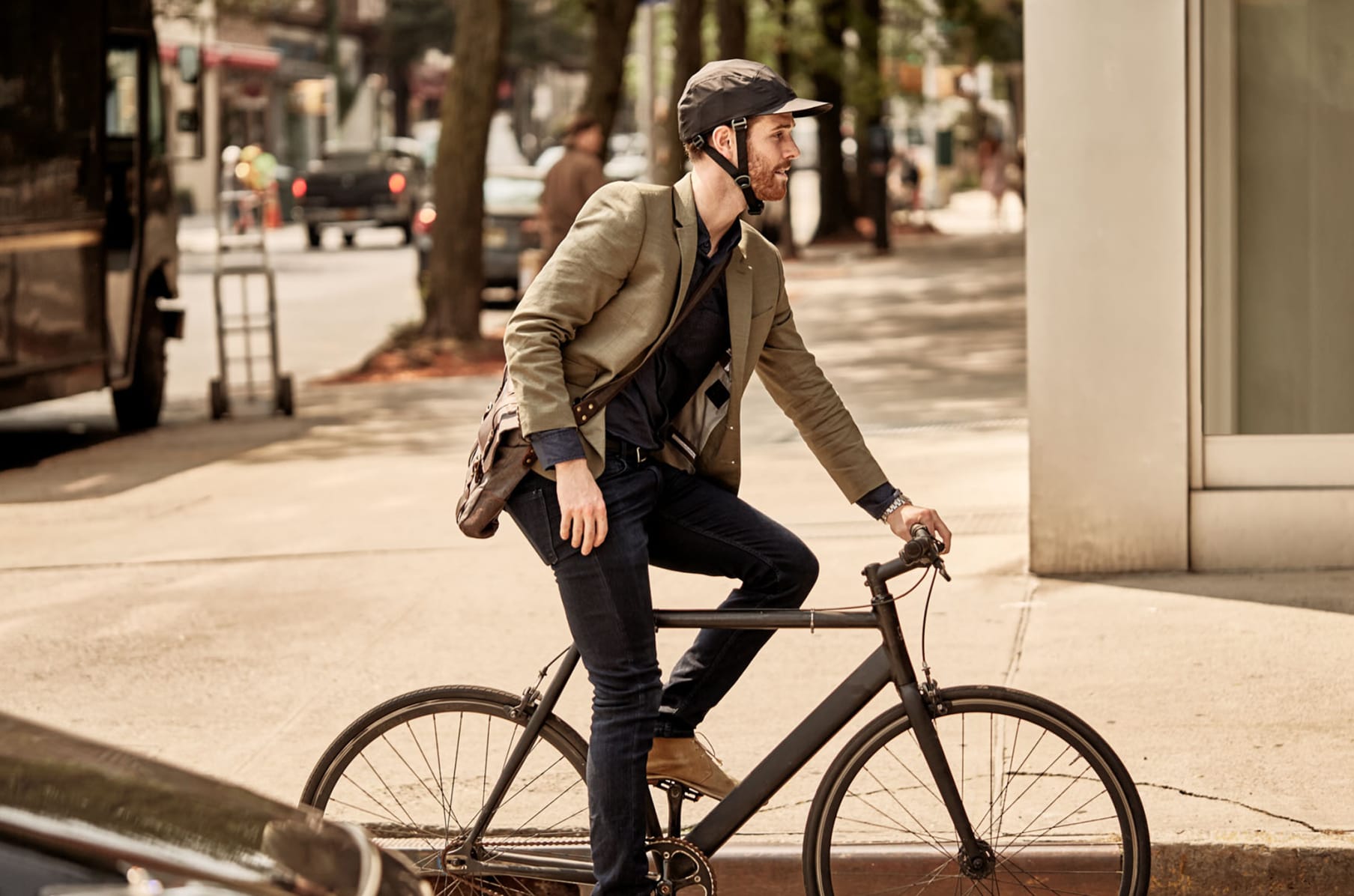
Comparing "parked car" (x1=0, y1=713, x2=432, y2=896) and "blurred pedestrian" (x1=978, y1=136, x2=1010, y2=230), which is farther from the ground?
"blurred pedestrian" (x1=978, y1=136, x2=1010, y2=230)

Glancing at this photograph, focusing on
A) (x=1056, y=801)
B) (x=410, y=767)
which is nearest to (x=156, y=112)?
(x=410, y=767)

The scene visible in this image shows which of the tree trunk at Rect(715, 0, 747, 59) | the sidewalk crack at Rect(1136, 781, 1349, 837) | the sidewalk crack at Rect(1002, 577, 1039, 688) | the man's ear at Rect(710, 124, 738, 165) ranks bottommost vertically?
the sidewalk crack at Rect(1136, 781, 1349, 837)

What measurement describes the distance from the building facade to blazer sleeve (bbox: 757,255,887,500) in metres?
3.40

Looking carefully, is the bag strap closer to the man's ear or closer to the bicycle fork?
the man's ear

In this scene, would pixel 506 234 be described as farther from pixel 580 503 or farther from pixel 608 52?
pixel 580 503

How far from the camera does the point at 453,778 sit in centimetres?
424

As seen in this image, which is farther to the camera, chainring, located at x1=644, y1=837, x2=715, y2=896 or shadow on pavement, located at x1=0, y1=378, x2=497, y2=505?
shadow on pavement, located at x1=0, y1=378, x2=497, y2=505

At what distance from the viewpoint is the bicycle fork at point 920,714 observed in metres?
3.93

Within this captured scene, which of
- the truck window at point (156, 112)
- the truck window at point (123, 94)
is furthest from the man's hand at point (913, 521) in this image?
the truck window at point (156, 112)

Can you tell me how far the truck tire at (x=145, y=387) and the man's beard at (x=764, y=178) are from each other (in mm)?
10385

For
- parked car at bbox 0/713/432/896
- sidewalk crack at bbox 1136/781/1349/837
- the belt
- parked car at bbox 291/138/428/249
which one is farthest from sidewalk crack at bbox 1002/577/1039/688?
parked car at bbox 291/138/428/249

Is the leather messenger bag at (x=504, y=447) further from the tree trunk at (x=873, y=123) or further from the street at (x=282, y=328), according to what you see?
the tree trunk at (x=873, y=123)

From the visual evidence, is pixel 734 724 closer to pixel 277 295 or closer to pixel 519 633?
pixel 519 633

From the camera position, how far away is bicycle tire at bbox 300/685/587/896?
13.6 ft
